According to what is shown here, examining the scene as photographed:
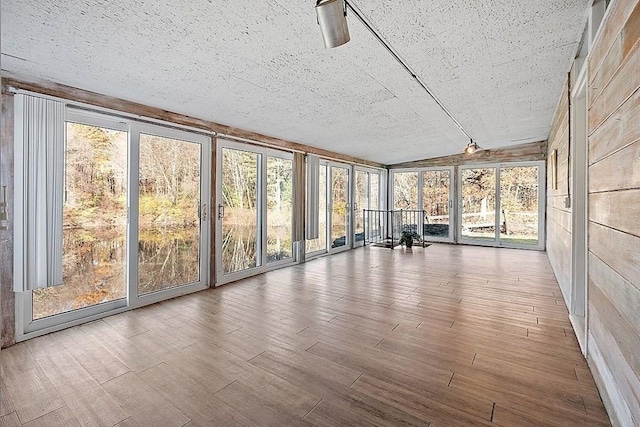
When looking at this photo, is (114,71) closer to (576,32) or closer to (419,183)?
(576,32)

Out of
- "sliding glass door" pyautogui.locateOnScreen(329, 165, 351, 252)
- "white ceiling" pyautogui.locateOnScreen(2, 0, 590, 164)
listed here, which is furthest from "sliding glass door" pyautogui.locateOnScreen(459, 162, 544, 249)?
"white ceiling" pyautogui.locateOnScreen(2, 0, 590, 164)

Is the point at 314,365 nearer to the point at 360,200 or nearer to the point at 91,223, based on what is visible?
the point at 91,223

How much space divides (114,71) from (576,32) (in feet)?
11.4

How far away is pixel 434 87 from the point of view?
11.3 feet

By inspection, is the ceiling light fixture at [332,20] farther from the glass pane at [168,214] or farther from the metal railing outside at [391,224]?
the metal railing outside at [391,224]

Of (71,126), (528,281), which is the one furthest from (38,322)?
(528,281)

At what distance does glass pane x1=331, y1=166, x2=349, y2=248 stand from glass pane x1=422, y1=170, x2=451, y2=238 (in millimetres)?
2380

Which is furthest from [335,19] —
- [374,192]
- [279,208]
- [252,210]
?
[374,192]

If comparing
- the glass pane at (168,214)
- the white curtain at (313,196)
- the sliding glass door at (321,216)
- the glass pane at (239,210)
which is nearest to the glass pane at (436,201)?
the sliding glass door at (321,216)

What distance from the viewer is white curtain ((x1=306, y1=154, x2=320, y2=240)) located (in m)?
5.74

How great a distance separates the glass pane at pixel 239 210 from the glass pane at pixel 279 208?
0.89 ft

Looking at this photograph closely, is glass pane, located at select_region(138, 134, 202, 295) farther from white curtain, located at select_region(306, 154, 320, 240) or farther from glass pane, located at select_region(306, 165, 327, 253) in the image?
glass pane, located at select_region(306, 165, 327, 253)

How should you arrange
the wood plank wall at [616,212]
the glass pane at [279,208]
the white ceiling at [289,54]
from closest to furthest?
the wood plank wall at [616,212]
the white ceiling at [289,54]
the glass pane at [279,208]

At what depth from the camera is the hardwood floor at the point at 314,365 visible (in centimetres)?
176
